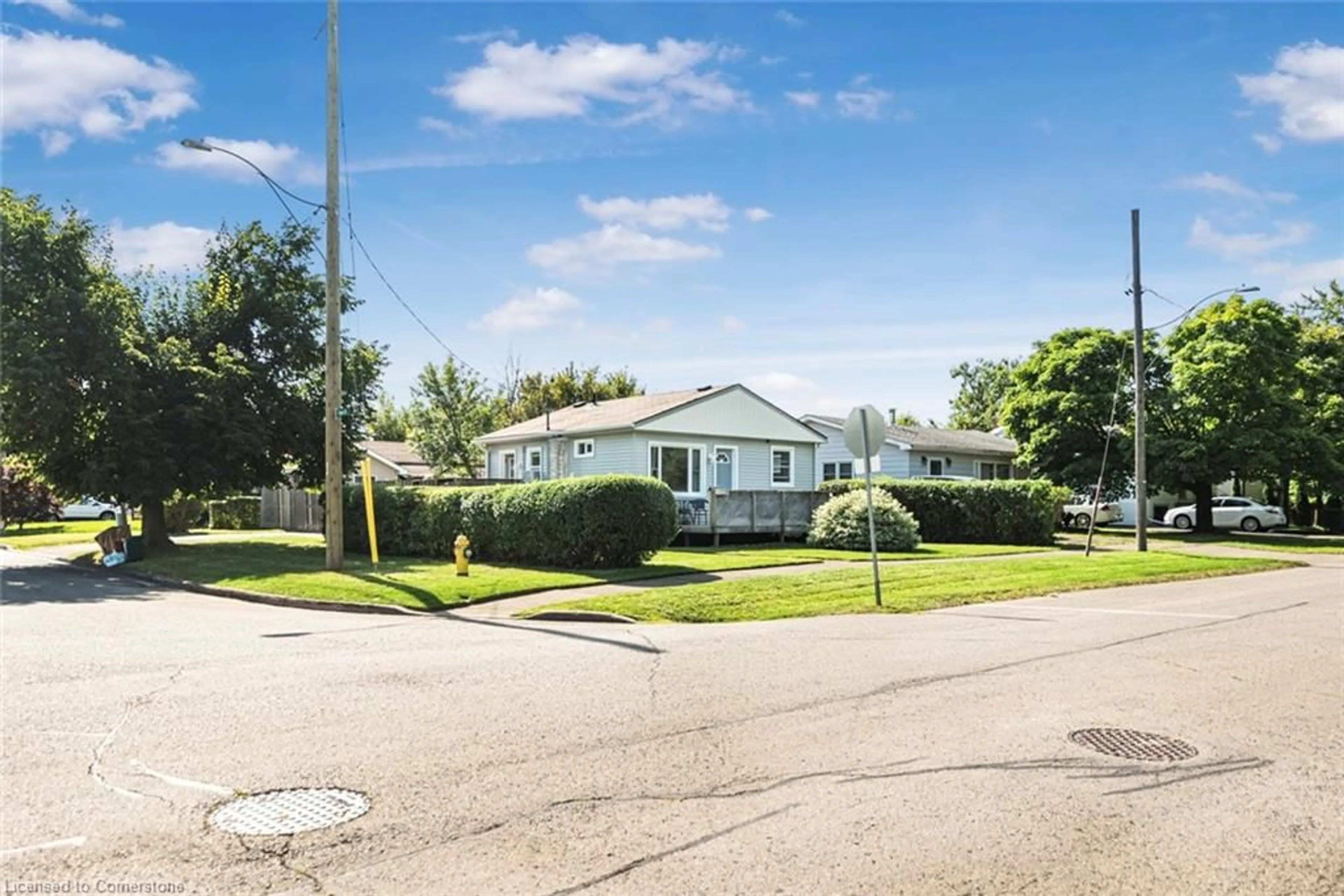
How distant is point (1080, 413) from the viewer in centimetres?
3844

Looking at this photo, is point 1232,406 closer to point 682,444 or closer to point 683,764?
point 682,444

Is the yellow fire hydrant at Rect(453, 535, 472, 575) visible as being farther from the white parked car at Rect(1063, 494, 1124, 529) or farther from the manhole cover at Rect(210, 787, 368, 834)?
the white parked car at Rect(1063, 494, 1124, 529)

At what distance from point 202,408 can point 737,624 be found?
629 inches

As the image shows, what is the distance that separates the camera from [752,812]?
498 cm

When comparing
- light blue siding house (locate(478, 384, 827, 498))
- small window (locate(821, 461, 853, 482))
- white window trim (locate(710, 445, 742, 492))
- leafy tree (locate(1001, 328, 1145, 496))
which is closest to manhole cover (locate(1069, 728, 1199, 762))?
light blue siding house (locate(478, 384, 827, 498))

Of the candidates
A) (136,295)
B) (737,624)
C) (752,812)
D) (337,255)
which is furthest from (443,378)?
(752,812)

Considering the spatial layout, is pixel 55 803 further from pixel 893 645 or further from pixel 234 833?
pixel 893 645

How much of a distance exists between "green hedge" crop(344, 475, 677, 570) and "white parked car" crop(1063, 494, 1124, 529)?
91.2 feet

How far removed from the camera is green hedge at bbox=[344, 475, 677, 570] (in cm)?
1842

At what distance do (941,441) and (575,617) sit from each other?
34353 mm

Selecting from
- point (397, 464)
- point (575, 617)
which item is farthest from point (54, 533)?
point (575, 617)

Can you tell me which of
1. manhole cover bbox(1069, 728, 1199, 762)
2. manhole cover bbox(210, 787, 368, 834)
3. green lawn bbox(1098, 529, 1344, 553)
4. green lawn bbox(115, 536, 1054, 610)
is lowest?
green lawn bbox(1098, 529, 1344, 553)

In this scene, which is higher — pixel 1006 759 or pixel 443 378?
pixel 443 378

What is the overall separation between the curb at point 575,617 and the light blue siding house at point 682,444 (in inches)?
573
